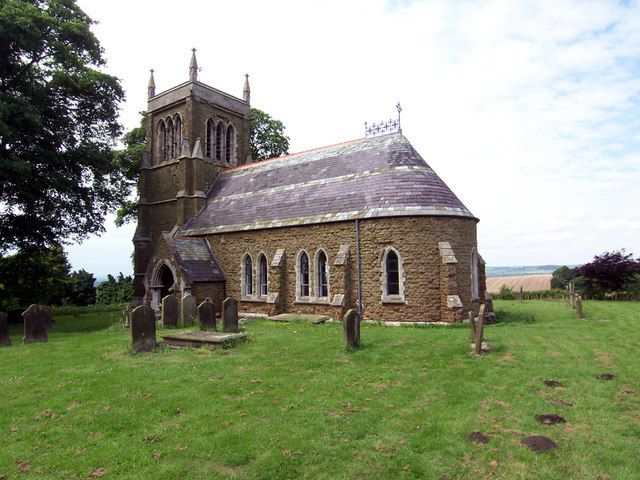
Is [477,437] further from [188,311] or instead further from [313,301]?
[188,311]

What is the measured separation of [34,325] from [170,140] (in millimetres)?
17269

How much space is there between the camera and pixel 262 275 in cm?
2177

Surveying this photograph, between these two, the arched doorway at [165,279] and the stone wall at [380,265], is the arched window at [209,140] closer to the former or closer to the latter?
the arched doorway at [165,279]

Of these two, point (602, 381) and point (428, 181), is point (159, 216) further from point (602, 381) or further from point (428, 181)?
point (602, 381)

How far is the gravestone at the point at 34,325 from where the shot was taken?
612 inches

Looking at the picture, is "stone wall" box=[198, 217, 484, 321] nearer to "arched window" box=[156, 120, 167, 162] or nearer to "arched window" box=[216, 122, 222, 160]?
"arched window" box=[216, 122, 222, 160]

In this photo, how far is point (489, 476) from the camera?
18.2 feet

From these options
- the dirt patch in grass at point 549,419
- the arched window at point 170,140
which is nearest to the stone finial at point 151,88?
the arched window at point 170,140

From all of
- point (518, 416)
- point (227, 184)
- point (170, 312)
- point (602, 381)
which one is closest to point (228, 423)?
point (518, 416)

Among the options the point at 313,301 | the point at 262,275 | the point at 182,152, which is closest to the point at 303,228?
the point at 313,301

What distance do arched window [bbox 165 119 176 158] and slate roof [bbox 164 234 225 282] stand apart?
863cm

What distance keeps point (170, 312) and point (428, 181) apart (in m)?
12.1

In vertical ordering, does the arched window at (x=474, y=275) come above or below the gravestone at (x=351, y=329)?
above

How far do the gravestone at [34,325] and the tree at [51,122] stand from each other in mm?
6377
